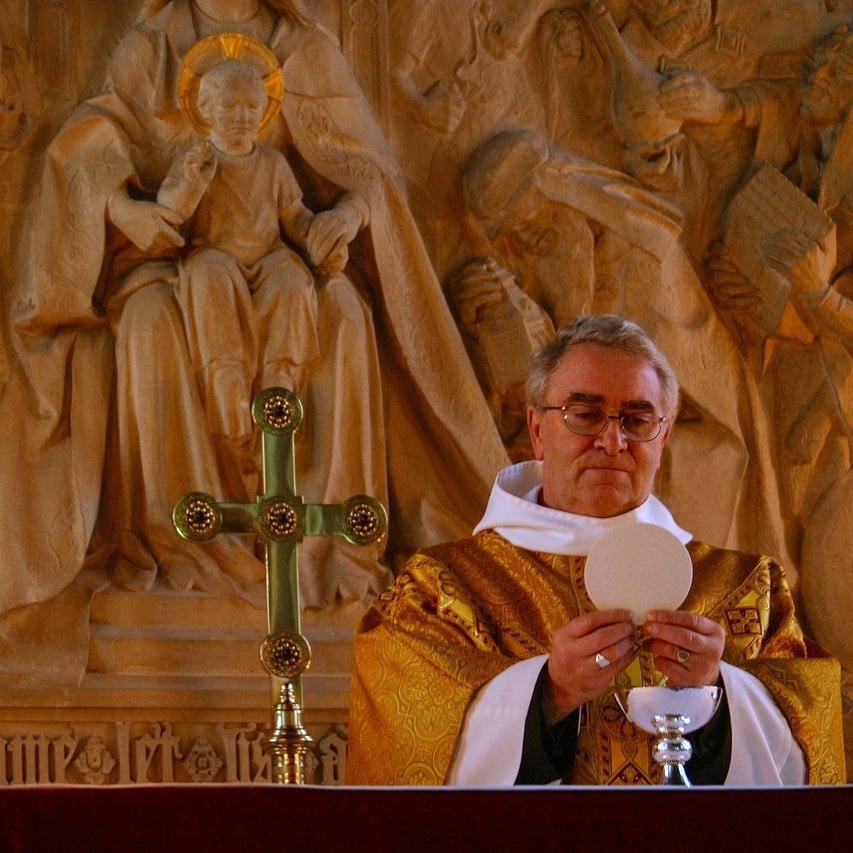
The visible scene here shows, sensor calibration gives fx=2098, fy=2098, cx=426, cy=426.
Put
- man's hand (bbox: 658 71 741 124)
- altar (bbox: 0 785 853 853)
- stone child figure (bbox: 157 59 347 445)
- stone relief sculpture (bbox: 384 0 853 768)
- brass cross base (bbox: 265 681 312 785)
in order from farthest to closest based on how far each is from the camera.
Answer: man's hand (bbox: 658 71 741 124)
stone relief sculpture (bbox: 384 0 853 768)
stone child figure (bbox: 157 59 347 445)
brass cross base (bbox: 265 681 312 785)
altar (bbox: 0 785 853 853)

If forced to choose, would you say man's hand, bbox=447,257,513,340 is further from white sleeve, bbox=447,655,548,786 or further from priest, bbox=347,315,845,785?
white sleeve, bbox=447,655,548,786

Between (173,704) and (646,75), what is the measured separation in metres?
3.07

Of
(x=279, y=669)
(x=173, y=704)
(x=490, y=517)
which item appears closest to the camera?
(x=490, y=517)

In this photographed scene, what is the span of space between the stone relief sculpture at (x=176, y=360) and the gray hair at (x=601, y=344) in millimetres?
2789

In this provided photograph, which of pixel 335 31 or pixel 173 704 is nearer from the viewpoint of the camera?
pixel 173 704

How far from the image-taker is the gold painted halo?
22.5 ft

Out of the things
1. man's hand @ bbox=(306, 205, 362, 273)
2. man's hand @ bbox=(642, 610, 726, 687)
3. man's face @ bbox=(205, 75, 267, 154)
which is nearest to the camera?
man's hand @ bbox=(642, 610, 726, 687)

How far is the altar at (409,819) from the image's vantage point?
2.69 m

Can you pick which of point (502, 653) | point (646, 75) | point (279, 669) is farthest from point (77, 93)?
point (502, 653)

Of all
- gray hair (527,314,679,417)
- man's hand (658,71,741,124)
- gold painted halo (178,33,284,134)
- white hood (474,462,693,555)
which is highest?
man's hand (658,71,741,124)

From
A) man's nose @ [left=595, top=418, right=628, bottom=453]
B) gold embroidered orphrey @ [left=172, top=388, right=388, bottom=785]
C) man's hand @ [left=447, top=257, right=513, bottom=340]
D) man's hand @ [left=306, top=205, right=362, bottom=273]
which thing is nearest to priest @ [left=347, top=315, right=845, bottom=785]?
man's nose @ [left=595, top=418, right=628, bottom=453]

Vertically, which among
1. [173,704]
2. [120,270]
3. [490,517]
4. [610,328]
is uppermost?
[120,270]

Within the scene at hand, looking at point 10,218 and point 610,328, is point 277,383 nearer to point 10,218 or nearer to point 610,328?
point 10,218

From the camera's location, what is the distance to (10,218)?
283 inches
